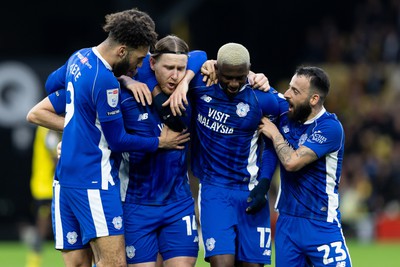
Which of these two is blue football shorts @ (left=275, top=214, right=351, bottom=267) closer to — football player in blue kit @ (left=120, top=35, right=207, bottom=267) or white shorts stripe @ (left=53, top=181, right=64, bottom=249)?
football player in blue kit @ (left=120, top=35, right=207, bottom=267)

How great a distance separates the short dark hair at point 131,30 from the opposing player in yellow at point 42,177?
6.41 metres

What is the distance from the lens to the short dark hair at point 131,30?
24.7 feet

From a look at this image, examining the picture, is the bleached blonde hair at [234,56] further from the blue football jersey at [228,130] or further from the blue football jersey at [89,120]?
the blue football jersey at [89,120]

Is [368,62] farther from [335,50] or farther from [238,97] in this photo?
[238,97]

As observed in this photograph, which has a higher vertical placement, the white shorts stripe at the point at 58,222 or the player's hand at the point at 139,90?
the player's hand at the point at 139,90

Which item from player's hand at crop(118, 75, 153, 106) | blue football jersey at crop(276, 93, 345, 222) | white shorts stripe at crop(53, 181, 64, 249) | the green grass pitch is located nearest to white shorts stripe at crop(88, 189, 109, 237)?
white shorts stripe at crop(53, 181, 64, 249)

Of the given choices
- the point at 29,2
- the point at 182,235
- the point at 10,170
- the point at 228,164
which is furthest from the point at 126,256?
the point at 29,2

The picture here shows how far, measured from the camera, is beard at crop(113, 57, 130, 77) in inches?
299

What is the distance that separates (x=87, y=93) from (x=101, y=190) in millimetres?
752

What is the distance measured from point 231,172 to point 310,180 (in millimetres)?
666

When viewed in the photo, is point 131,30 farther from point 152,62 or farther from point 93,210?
point 93,210

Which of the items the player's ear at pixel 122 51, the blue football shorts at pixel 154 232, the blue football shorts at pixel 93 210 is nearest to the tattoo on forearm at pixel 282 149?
the blue football shorts at pixel 154 232

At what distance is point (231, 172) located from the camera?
Result: 8266 millimetres

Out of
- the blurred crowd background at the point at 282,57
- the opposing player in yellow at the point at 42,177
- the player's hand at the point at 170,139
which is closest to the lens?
the player's hand at the point at 170,139
